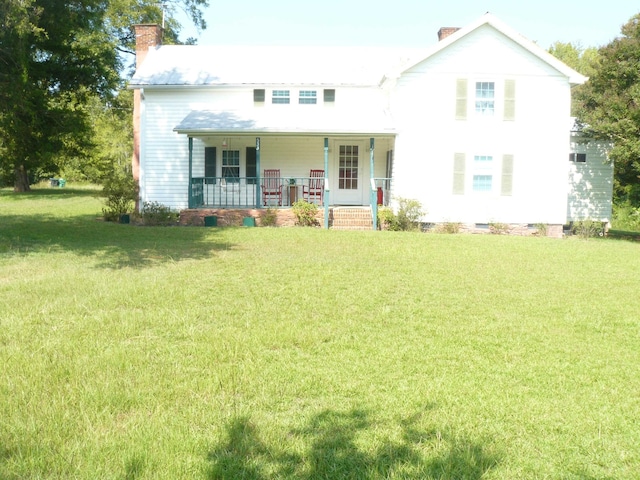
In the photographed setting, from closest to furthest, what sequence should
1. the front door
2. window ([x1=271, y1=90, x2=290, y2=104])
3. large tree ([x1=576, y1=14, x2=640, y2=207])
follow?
large tree ([x1=576, y1=14, x2=640, y2=207])
window ([x1=271, y1=90, x2=290, y2=104])
the front door

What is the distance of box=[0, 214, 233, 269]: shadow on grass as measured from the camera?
12391 mm

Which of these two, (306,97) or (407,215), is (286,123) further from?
(407,215)

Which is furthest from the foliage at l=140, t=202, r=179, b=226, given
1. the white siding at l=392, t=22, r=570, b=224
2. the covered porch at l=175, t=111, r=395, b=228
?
the white siding at l=392, t=22, r=570, b=224

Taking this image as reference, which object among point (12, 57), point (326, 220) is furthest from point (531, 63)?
point (12, 57)

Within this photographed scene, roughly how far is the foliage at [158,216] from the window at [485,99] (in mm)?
10639

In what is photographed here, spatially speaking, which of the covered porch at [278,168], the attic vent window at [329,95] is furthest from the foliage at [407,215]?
the attic vent window at [329,95]

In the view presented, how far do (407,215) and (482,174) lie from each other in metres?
3.09

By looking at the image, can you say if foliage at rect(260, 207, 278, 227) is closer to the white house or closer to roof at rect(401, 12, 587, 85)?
the white house

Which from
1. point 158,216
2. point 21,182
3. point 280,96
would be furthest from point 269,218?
point 21,182

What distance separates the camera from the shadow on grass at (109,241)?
40.7 ft

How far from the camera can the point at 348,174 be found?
23234 millimetres

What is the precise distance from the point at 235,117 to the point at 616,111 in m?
12.4

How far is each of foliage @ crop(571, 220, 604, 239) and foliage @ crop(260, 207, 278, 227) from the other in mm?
9960

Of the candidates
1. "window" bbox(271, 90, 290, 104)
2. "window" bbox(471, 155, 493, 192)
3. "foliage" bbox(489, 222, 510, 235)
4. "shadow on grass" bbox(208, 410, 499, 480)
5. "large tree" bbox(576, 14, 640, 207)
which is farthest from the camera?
"window" bbox(271, 90, 290, 104)
